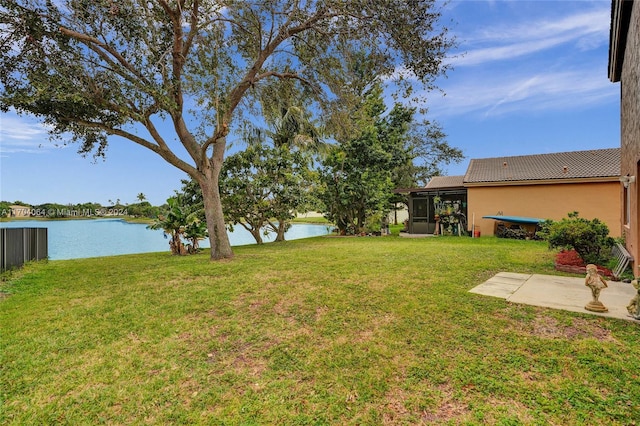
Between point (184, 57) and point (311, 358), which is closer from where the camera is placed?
point (311, 358)

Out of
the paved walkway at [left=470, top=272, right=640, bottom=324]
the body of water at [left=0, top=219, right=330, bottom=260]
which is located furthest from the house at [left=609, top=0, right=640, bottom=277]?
the body of water at [left=0, top=219, right=330, bottom=260]

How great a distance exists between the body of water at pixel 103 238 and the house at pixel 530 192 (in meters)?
9.55

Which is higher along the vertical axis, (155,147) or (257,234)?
(155,147)

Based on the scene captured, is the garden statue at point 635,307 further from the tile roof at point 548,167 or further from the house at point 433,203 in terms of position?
the house at point 433,203

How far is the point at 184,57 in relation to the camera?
27.2ft

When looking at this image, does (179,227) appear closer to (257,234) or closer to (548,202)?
(257,234)

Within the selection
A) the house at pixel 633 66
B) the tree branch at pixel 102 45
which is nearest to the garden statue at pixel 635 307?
the house at pixel 633 66

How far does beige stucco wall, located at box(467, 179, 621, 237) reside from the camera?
42.1 ft

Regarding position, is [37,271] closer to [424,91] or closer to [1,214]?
[1,214]

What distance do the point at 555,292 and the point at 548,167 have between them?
1255 cm

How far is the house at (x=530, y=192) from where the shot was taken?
12920 mm

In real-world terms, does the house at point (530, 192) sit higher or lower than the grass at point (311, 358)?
higher

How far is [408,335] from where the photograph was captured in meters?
3.59

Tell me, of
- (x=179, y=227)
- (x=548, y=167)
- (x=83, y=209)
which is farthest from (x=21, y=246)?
(x=548, y=167)
